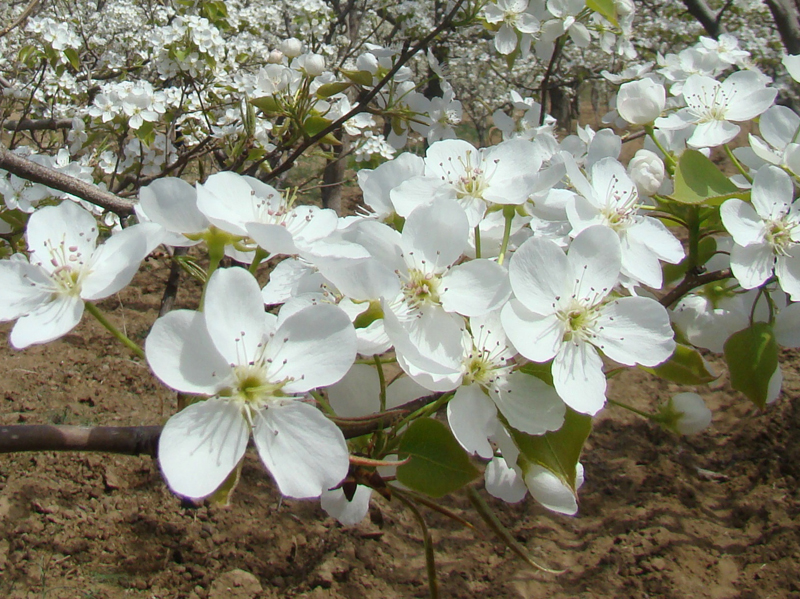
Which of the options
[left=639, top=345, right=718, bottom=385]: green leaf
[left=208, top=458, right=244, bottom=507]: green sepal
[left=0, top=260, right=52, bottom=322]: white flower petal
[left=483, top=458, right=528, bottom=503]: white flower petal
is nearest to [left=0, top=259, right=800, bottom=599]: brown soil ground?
[left=483, top=458, right=528, bottom=503]: white flower petal

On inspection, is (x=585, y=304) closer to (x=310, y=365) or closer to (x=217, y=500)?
(x=310, y=365)

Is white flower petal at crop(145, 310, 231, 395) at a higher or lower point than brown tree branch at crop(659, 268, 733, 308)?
higher

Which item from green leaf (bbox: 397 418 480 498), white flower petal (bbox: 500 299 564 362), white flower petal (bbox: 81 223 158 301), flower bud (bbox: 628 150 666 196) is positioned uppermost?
white flower petal (bbox: 81 223 158 301)

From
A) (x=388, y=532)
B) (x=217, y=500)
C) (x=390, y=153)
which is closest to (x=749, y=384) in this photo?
(x=217, y=500)

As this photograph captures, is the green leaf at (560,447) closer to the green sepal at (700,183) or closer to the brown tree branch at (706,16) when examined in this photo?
the green sepal at (700,183)

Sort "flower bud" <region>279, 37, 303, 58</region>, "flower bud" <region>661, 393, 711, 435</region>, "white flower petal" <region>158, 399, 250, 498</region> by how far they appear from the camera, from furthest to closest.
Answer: "flower bud" <region>279, 37, 303, 58</region> < "flower bud" <region>661, 393, 711, 435</region> < "white flower petal" <region>158, 399, 250, 498</region>

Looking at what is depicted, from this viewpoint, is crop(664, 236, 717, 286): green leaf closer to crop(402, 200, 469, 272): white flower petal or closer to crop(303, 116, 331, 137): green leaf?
crop(402, 200, 469, 272): white flower petal
